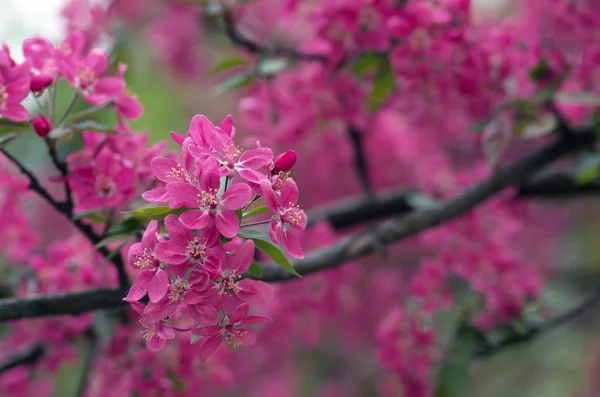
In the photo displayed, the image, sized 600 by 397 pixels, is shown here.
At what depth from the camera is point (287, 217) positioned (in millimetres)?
747

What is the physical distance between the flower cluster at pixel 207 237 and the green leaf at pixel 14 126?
0.26 metres

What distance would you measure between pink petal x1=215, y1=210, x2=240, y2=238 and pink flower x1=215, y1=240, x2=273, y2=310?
37 mm

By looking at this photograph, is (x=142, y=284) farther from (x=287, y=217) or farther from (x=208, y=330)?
(x=287, y=217)

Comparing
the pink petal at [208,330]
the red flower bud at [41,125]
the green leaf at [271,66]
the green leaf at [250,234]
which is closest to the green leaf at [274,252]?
the green leaf at [250,234]

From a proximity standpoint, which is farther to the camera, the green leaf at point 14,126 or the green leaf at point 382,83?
the green leaf at point 382,83

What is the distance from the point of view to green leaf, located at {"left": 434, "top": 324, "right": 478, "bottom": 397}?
1.52 meters

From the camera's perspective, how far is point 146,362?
1231 mm

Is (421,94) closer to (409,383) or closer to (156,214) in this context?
(409,383)

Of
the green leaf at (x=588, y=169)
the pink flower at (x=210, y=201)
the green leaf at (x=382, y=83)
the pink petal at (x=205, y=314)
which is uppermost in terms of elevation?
the pink flower at (x=210, y=201)

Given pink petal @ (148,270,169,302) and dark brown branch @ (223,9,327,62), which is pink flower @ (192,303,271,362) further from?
dark brown branch @ (223,9,327,62)

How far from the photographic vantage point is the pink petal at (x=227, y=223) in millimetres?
683

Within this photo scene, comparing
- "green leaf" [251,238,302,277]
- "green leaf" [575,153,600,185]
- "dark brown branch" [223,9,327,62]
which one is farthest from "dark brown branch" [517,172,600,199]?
"green leaf" [251,238,302,277]

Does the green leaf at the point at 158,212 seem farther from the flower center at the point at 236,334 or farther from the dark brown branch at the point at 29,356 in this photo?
the dark brown branch at the point at 29,356

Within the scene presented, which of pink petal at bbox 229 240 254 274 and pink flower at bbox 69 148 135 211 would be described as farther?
pink flower at bbox 69 148 135 211
